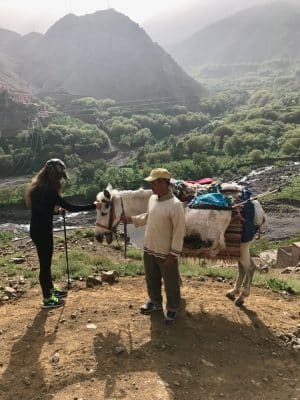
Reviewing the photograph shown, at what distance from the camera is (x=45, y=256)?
5.13 meters

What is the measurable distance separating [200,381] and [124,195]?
2413 mm

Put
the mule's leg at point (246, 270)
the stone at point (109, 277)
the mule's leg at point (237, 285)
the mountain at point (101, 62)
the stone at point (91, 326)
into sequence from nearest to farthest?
1. the stone at point (91, 326)
2. the mule's leg at point (246, 270)
3. the mule's leg at point (237, 285)
4. the stone at point (109, 277)
5. the mountain at point (101, 62)

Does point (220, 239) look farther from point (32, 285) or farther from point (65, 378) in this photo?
point (32, 285)

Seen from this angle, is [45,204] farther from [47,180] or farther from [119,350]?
[119,350]

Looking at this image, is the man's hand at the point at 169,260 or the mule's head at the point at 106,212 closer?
the man's hand at the point at 169,260

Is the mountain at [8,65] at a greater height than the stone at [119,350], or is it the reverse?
the mountain at [8,65]

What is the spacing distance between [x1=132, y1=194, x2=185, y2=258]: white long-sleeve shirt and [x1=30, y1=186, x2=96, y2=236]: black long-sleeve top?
1.04 meters

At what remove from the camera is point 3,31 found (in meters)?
142

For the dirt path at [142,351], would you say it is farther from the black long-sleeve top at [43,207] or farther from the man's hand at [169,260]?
the black long-sleeve top at [43,207]

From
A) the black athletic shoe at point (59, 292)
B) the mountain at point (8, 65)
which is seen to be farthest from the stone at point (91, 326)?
the mountain at point (8, 65)

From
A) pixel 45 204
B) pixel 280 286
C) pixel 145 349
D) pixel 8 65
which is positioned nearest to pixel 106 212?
pixel 45 204

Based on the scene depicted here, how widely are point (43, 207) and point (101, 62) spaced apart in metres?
112

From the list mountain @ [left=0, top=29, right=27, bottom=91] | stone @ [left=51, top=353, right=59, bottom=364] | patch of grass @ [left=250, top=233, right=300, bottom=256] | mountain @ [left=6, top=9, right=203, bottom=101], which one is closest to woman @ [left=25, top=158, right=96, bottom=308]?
stone @ [left=51, top=353, right=59, bottom=364]

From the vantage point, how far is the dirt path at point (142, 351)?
3.77m
